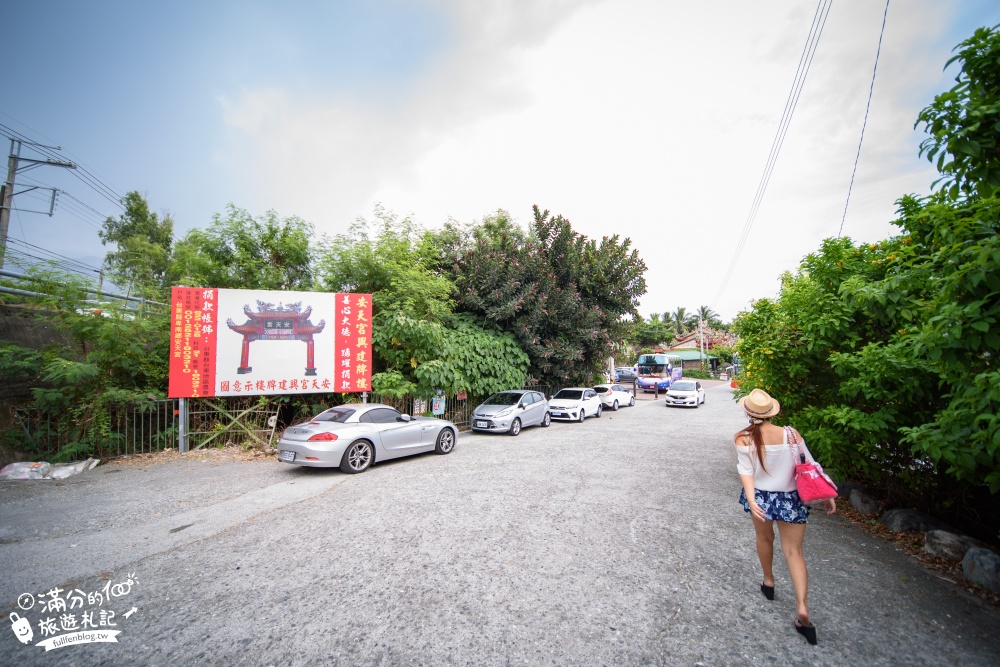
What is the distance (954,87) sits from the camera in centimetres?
251

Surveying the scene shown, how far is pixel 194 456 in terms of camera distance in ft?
27.6

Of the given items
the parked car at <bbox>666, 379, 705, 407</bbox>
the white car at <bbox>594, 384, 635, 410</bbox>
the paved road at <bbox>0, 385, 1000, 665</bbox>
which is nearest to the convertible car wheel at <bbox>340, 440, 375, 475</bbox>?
the paved road at <bbox>0, 385, 1000, 665</bbox>

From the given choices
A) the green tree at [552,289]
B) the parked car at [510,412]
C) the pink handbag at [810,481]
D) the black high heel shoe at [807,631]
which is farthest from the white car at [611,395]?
the black high heel shoe at [807,631]

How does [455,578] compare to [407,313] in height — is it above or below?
below

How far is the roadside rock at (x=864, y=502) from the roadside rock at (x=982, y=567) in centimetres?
160

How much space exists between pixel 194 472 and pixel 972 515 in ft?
36.5

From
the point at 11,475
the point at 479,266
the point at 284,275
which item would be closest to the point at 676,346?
the point at 479,266

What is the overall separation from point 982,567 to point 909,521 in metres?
1.25

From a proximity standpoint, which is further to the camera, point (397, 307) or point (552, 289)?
point (552, 289)

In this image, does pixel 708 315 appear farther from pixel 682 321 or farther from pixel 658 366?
pixel 658 366

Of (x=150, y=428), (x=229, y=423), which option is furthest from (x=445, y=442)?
(x=150, y=428)

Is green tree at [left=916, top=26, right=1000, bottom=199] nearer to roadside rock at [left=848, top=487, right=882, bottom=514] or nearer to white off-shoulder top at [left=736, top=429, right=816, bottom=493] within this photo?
white off-shoulder top at [left=736, top=429, right=816, bottom=493]

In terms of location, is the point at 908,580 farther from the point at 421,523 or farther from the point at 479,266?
the point at 479,266

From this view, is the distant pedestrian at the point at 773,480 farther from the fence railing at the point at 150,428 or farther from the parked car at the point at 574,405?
the parked car at the point at 574,405
